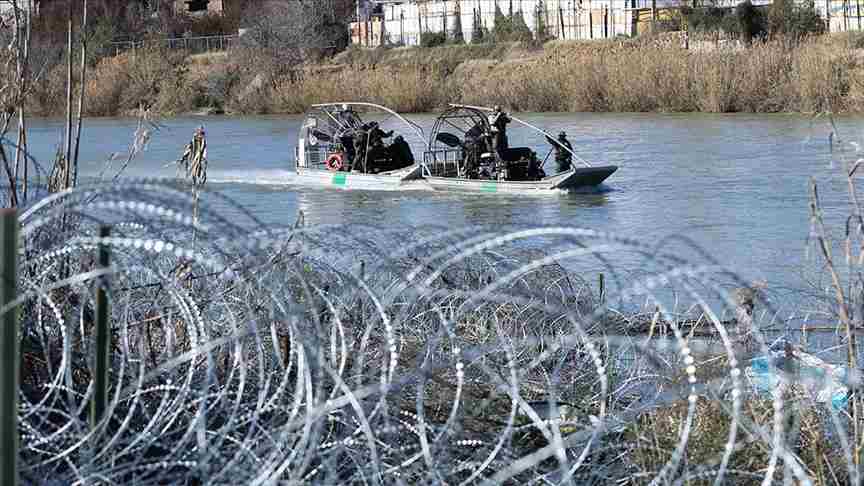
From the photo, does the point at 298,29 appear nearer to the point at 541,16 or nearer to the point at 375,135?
the point at 541,16

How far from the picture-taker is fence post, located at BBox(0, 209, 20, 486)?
142 inches

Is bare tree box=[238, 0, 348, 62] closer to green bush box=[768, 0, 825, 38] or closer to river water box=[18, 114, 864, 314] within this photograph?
green bush box=[768, 0, 825, 38]

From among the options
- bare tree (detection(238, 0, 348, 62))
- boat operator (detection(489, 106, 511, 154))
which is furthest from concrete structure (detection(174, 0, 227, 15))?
boat operator (detection(489, 106, 511, 154))

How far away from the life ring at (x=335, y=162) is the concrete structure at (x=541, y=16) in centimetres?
3336

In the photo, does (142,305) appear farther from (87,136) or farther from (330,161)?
(87,136)

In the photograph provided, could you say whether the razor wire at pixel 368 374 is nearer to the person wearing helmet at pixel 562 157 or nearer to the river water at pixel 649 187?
the river water at pixel 649 187

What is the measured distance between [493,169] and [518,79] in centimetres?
1956

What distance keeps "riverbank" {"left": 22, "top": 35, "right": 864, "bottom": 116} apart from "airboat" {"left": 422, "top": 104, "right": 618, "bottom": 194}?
30.2ft

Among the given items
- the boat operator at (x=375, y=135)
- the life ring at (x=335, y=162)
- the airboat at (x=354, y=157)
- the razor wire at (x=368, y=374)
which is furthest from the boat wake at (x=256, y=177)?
the razor wire at (x=368, y=374)

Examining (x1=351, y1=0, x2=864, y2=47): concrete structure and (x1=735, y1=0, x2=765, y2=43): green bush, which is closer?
(x1=735, y1=0, x2=765, y2=43): green bush

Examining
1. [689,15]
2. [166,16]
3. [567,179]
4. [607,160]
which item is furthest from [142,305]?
[166,16]

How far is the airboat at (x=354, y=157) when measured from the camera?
83.0 feet

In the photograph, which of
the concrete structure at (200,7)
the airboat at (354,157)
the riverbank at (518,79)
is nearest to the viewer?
the airboat at (354,157)

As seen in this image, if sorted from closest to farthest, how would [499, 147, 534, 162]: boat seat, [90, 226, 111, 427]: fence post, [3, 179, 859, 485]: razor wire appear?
[3, 179, 859, 485]: razor wire, [90, 226, 111, 427]: fence post, [499, 147, 534, 162]: boat seat
